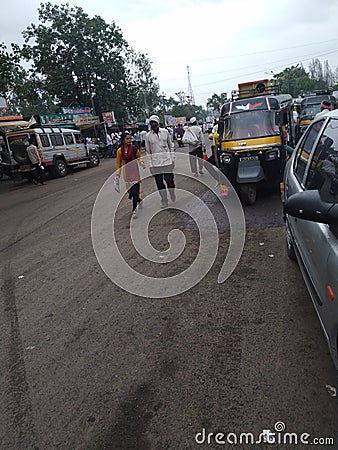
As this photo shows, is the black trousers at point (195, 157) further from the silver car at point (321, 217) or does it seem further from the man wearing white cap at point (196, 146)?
the silver car at point (321, 217)

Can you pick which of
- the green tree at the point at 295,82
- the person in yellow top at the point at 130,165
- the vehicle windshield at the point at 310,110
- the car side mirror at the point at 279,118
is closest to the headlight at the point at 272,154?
the car side mirror at the point at 279,118

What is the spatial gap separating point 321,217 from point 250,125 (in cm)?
635

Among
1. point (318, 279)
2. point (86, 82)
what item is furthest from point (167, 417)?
point (86, 82)

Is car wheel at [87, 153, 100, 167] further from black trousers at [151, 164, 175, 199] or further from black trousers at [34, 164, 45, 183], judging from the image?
black trousers at [151, 164, 175, 199]

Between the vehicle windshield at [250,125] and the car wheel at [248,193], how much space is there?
4.14 feet

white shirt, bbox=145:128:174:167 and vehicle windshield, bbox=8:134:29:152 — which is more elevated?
vehicle windshield, bbox=8:134:29:152

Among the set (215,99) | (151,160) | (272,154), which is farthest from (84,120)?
(215,99)

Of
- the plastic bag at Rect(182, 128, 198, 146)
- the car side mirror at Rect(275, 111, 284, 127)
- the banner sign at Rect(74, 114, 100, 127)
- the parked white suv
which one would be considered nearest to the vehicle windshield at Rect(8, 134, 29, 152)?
the parked white suv

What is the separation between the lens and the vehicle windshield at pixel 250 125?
25.7ft

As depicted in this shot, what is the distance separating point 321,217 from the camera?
2109 mm

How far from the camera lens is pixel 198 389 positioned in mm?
2627

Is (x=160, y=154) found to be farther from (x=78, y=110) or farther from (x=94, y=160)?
(x=78, y=110)

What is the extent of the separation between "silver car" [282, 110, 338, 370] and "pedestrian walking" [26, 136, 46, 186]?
13.4 metres

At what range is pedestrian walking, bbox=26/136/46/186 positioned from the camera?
1499 cm
